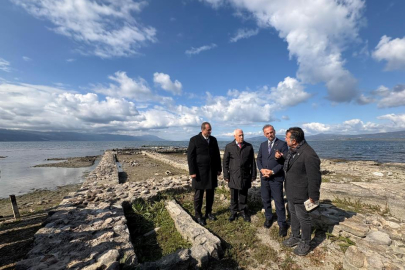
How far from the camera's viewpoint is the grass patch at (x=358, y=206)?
220 inches

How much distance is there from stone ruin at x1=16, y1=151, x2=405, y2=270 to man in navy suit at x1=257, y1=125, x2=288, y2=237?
1038 mm

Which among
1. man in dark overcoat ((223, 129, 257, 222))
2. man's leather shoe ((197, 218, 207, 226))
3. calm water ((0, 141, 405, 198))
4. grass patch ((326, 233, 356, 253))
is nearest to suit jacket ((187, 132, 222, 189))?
man in dark overcoat ((223, 129, 257, 222))

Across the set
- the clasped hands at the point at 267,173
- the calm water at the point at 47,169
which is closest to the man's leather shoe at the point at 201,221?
the clasped hands at the point at 267,173

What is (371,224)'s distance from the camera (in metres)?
4.19

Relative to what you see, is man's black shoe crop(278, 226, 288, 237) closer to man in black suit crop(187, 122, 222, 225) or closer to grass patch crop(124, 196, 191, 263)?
man in black suit crop(187, 122, 222, 225)

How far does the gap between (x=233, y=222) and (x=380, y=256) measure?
10.2 feet

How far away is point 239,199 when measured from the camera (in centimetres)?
544

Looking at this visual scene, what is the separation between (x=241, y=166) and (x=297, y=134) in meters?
1.85

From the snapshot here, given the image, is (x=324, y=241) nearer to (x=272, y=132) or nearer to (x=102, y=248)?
(x=272, y=132)

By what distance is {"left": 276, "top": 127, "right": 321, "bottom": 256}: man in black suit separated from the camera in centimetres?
340

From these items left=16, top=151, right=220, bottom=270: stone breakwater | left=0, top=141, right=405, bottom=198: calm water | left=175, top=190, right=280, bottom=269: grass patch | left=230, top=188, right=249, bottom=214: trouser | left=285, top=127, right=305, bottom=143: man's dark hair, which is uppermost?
left=285, top=127, right=305, bottom=143: man's dark hair

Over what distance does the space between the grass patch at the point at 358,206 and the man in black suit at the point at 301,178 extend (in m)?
3.23

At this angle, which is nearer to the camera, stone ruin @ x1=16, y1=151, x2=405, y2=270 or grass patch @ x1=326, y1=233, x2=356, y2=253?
stone ruin @ x1=16, y1=151, x2=405, y2=270

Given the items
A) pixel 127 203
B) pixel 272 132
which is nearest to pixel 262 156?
pixel 272 132
